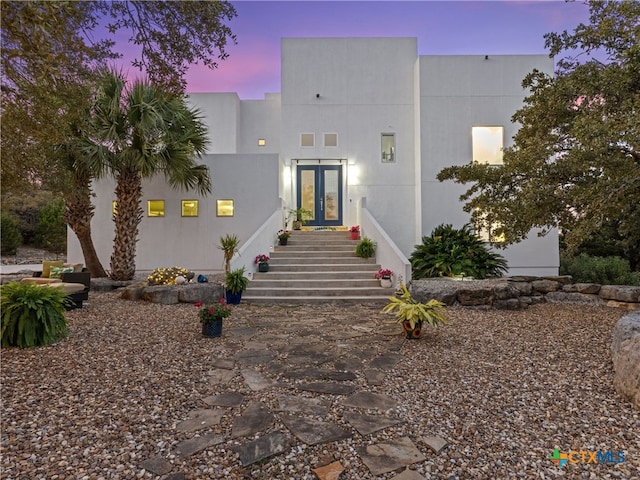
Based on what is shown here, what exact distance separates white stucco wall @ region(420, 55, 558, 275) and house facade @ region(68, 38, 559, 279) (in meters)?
0.03

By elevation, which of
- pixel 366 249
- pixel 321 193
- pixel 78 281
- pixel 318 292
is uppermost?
pixel 321 193

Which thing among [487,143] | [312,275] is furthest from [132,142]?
[487,143]

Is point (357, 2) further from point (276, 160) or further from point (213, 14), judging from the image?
point (276, 160)

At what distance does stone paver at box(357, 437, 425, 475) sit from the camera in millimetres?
2303

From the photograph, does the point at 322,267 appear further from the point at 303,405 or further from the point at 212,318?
the point at 303,405

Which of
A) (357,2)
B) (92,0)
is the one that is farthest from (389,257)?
(92,0)

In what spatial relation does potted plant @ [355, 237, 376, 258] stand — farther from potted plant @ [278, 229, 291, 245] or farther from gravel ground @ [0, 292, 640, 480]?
gravel ground @ [0, 292, 640, 480]

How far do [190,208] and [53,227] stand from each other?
14.6 m

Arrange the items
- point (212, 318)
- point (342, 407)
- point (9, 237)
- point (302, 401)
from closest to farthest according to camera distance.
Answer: point (342, 407), point (302, 401), point (212, 318), point (9, 237)

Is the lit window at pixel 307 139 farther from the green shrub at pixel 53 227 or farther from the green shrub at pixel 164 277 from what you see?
the green shrub at pixel 53 227

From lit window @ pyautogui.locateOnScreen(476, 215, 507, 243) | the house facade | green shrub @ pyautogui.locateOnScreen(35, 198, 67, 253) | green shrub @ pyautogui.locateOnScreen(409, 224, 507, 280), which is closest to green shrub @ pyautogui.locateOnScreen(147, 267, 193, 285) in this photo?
the house facade

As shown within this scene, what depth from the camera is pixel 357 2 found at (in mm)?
6059

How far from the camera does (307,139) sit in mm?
13102

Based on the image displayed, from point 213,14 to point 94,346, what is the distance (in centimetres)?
433
